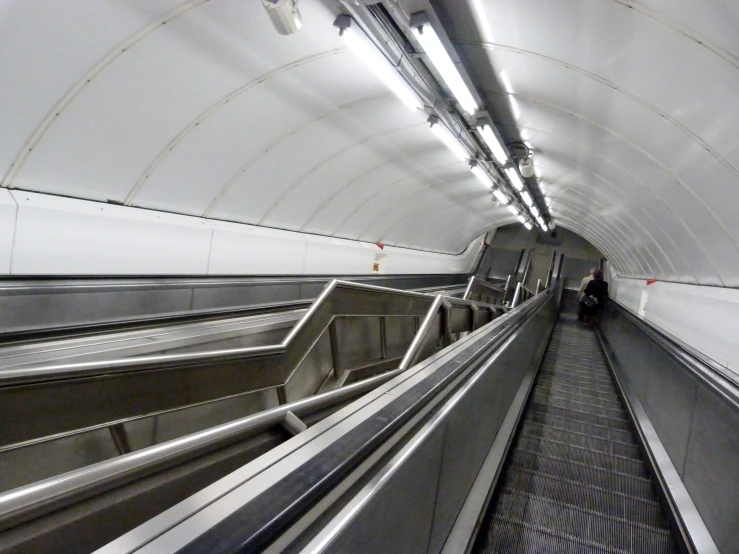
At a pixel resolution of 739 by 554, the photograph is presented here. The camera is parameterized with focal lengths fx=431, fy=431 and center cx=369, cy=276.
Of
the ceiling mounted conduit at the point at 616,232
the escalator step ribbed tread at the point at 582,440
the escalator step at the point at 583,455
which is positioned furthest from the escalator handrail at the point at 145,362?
the ceiling mounted conduit at the point at 616,232

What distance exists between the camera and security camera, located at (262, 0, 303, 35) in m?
2.96

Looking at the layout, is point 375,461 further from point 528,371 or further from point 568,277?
point 568,277

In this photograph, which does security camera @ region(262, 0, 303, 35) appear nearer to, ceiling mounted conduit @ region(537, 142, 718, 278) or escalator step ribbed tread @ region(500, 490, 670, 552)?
escalator step ribbed tread @ region(500, 490, 670, 552)

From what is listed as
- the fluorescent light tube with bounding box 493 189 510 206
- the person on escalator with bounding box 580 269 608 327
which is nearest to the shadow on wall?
the person on escalator with bounding box 580 269 608 327

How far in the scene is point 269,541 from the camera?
845 mm

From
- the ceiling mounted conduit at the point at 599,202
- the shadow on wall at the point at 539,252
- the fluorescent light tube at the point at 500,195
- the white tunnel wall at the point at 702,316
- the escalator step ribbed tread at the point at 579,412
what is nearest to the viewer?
the white tunnel wall at the point at 702,316

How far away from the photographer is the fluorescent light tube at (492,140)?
538cm

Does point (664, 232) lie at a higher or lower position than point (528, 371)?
higher

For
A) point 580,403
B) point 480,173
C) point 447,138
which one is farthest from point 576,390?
point 480,173

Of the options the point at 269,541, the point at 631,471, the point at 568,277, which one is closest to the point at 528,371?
the point at 631,471

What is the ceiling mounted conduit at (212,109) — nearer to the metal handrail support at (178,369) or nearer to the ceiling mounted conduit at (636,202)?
the metal handrail support at (178,369)

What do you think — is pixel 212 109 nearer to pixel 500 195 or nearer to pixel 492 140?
pixel 492 140

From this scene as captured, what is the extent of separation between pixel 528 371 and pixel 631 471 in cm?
195

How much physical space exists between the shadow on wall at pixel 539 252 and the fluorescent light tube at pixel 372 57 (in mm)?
19742
